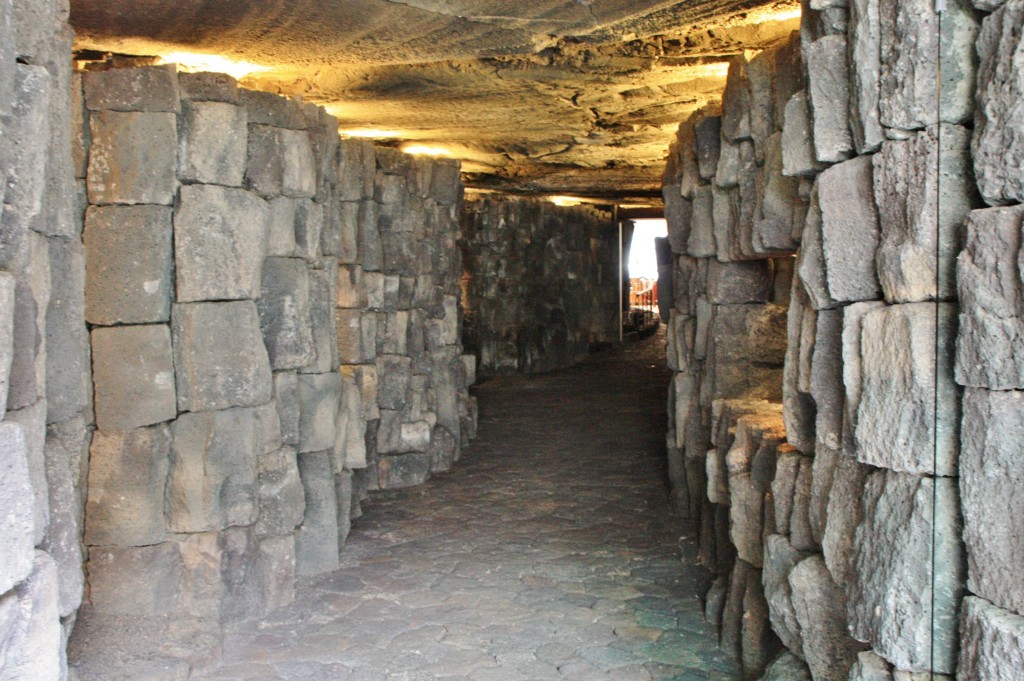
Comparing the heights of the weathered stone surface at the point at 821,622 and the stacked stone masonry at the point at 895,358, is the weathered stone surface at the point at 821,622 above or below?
below

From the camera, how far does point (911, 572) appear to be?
284cm

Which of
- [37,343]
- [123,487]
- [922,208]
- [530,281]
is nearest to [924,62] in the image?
[922,208]

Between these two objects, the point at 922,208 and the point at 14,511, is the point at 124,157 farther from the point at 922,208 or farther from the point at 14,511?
the point at 922,208

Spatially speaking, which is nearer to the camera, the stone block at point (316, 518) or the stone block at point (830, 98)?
the stone block at point (830, 98)

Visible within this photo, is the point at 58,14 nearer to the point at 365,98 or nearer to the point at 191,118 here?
the point at 191,118

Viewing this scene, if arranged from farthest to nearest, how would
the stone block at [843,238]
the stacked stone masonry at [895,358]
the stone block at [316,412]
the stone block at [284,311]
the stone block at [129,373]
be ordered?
1. the stone block at [316,412]
2. the stone block at [284,311]
3. the stone block at [129,373]
4. the stone block at [843,238]
5. the stacked stone masonry at [895,358]

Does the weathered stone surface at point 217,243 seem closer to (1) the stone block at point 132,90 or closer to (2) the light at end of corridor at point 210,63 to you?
(1) the stone block at point 132,90

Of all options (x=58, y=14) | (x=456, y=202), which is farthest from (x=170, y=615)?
(x=456, y=202)

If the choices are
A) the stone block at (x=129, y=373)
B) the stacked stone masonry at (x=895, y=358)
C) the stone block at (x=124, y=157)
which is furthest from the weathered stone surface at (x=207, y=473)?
the stacked stone masonry at (x=895, y=358)

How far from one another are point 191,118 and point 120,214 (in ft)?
2.11

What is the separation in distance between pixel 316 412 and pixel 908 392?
159 inches

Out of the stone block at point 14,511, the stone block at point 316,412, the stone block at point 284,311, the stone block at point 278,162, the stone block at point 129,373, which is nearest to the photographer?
the stone block at point 14,511

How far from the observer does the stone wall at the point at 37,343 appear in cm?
229

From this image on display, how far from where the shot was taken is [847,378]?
10.7 ft
